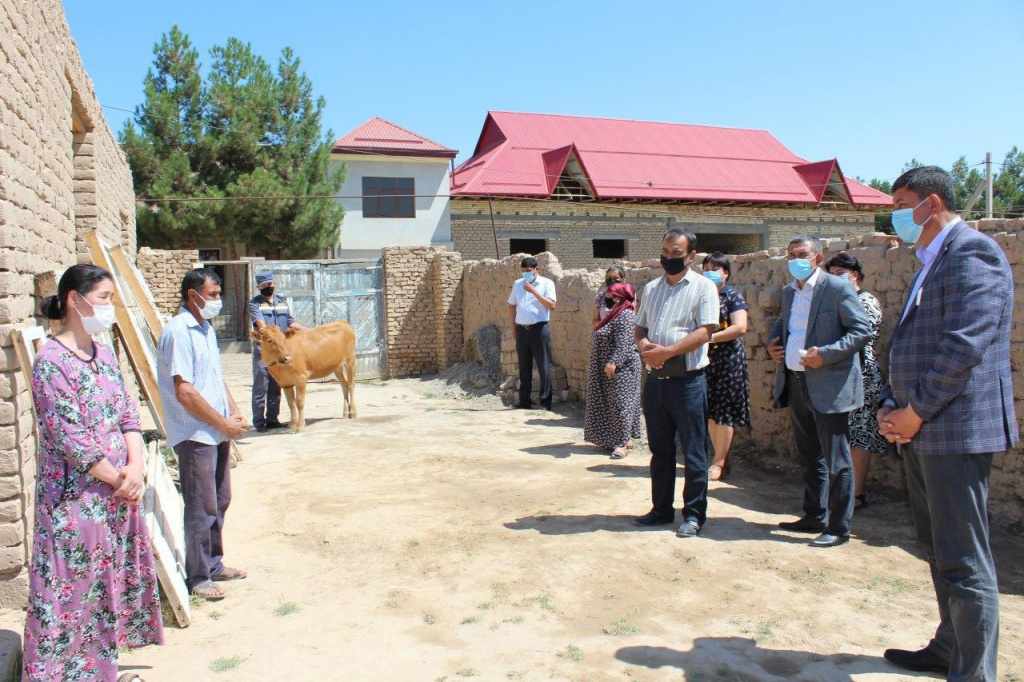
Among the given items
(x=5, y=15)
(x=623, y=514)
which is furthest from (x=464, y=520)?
(x=5, y=15)

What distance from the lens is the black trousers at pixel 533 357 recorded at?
9.33 metres

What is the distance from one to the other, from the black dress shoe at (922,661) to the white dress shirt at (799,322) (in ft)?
6.26

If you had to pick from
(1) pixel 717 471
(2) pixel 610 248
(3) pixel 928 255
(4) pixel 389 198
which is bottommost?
(1) pixel 717 471

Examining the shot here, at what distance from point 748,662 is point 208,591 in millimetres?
2672

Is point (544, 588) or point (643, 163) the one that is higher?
point (643, 163)

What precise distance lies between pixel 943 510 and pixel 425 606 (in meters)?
2.36

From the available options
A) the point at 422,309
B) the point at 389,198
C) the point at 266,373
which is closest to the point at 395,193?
the point at 389,198

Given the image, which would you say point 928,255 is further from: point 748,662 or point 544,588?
point 544,588

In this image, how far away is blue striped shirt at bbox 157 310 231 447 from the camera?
12.3ft

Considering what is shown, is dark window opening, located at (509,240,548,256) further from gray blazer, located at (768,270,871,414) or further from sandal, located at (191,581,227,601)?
sandal, located at (191,581,227,601)

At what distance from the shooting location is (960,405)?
2.65m

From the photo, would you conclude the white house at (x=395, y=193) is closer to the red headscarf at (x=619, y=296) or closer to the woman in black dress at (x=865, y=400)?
the red headscarf at (x=619, y=296)

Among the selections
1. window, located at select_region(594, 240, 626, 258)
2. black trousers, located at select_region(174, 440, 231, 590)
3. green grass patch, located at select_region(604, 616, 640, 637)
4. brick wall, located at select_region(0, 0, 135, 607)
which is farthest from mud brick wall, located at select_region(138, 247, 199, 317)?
window, located at select_region(594, 240, 626, 258)

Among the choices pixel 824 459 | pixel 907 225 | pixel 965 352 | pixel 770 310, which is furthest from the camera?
pixel 770 310
